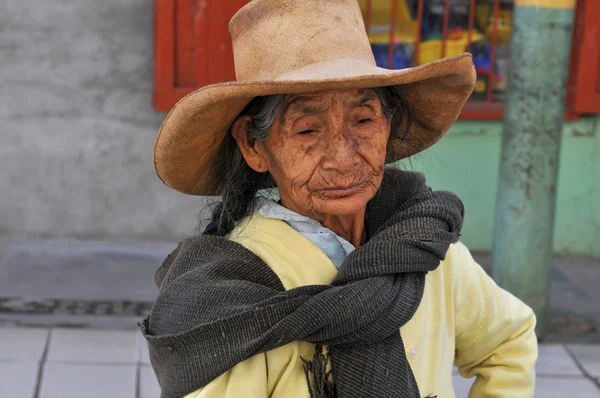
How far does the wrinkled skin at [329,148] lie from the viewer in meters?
1.75

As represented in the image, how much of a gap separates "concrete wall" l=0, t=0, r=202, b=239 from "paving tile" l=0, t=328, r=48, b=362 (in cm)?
131

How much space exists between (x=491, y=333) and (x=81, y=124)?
4038mm

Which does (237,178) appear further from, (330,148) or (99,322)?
(99,322)

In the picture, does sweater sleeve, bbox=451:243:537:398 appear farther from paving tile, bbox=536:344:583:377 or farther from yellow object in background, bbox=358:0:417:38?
yellow object in background, bbox=358:0:417:38

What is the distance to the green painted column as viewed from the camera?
420 centimetres

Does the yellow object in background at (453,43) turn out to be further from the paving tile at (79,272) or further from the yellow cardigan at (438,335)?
the yellow cardigan at (438,335)

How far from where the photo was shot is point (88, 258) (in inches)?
216

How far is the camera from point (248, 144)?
1.87m

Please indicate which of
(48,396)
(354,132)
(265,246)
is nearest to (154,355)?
(265,246)

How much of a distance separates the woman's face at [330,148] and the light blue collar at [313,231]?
0.11 ft

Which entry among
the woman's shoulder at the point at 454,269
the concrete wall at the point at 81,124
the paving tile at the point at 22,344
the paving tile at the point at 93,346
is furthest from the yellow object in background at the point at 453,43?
the woman's shoulder at the point at 454,269

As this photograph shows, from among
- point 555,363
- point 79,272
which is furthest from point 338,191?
point 79,272

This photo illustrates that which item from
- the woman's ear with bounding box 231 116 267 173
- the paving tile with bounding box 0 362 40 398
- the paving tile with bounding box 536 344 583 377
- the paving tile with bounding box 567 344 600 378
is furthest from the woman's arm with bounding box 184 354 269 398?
the paving tile with bounding box 567 344 600 378

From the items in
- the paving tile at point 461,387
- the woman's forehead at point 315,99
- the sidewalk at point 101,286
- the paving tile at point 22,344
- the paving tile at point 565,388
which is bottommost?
the paving tile at point 565,388
